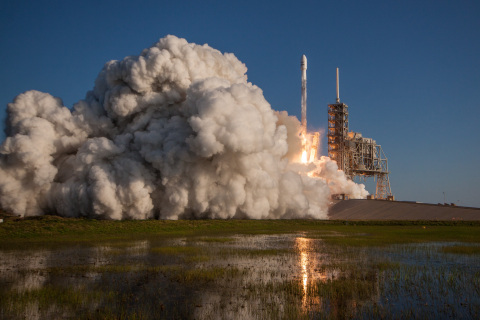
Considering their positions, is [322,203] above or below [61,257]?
above

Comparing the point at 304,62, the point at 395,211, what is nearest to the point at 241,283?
the point at 395,211

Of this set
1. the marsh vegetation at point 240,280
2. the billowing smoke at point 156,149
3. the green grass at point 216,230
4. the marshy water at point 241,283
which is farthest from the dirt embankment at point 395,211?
the marshy water at point 241,283

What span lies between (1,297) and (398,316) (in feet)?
35.3

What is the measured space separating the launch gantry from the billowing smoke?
23.6 m

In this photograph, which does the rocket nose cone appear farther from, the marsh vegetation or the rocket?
the marsh vegetation

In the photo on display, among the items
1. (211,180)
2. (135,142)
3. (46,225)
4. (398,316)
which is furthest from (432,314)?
(135,142)

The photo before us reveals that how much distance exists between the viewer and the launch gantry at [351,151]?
258ft

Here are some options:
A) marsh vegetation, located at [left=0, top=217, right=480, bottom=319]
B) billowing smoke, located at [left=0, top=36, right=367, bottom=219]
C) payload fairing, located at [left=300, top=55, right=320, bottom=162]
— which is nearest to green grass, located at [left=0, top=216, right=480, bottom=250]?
marsh vegetation, located at [left=0, top=217, right=480, bottom=319]

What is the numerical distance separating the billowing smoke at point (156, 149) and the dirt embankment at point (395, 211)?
381 centimetres

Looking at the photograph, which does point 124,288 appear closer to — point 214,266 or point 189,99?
point 214,266

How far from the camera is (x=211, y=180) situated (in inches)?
1955

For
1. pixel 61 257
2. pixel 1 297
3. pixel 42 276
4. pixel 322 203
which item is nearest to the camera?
pixel 1 297

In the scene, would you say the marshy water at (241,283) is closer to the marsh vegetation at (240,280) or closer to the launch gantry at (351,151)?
the marsh vegetation at (240,280)

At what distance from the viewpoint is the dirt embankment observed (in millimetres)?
50156
